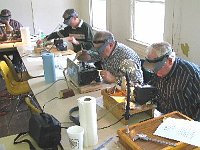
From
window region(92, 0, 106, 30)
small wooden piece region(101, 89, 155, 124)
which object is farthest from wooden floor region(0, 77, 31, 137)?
window region(92, 0, 106, 30)

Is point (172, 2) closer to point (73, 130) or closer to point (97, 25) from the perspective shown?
point (73, 130)

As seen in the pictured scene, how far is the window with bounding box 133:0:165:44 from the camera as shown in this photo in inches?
136

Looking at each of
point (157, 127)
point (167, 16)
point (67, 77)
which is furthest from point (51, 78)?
point (167, 16)

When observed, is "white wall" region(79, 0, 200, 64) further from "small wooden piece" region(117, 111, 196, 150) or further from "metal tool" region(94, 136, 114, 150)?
"metal tool" region(94, 136, 114, 150)

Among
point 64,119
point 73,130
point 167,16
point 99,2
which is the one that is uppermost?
point 99,2

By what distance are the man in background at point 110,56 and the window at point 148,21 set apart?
3.34 feet

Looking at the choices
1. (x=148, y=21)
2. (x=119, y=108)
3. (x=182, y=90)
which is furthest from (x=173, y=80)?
(x=148, y=21)

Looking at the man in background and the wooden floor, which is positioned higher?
the man in background

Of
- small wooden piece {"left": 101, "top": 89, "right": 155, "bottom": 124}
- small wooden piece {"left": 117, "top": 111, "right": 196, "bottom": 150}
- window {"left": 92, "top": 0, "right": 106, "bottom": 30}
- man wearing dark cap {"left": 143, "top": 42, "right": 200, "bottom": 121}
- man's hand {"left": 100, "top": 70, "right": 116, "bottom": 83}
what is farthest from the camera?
window {"left": 92, "top": 0, "right": 106, "bottom": 30}

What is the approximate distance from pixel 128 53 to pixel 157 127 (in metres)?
1.25

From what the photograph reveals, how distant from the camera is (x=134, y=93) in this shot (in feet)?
5.65

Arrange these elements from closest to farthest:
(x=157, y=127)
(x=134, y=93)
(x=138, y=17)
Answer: (x=157, y=127) < (x=134, y=93) < (x=138, y=17)

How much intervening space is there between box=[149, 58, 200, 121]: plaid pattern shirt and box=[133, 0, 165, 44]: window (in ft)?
5.03

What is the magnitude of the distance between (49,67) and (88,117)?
3.84 ft
